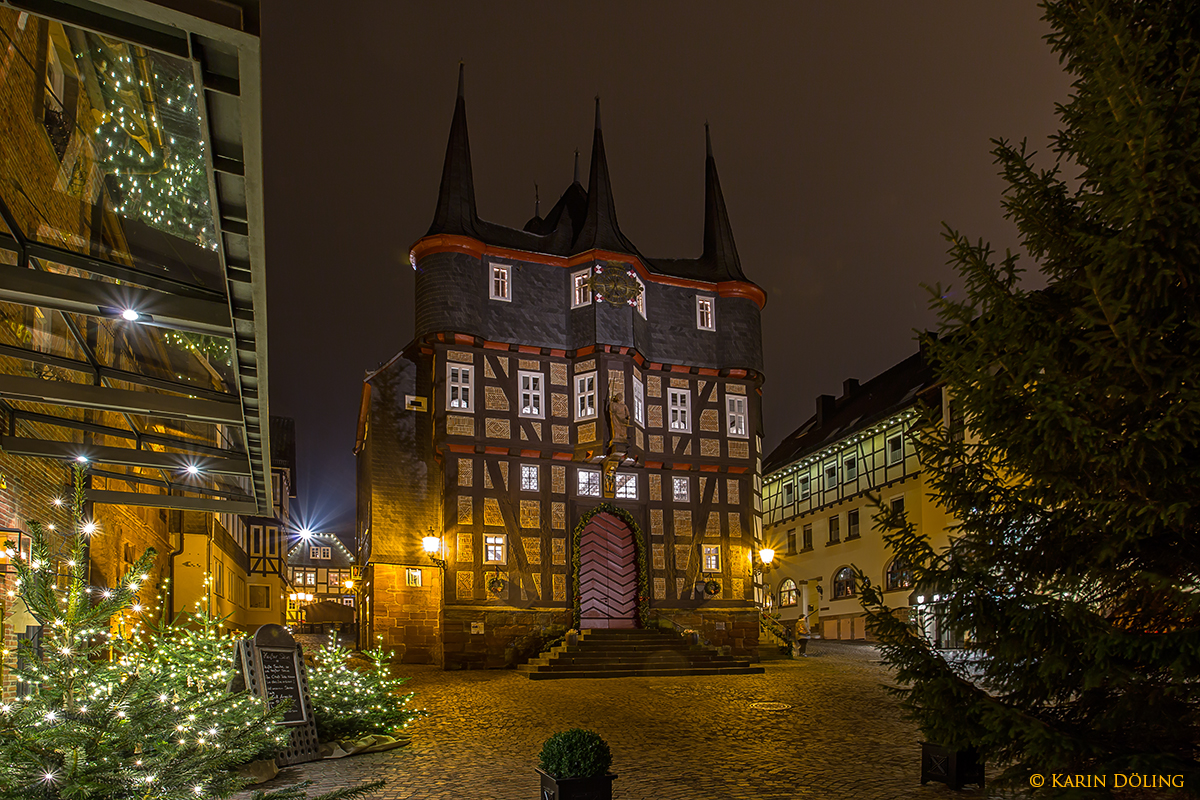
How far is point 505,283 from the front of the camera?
27.8 m

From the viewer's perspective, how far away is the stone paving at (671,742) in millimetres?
9172

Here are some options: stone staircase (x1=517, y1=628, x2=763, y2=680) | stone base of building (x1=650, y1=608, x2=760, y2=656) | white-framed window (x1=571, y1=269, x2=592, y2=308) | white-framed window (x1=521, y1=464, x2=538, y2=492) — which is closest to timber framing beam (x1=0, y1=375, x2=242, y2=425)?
stone staircase (x1=517, y1=628, x2=763, y2=680)

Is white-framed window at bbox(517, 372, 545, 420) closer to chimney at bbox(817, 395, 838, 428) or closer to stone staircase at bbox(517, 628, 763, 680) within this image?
stone staircase at bbox(517, 628, 763, 680)

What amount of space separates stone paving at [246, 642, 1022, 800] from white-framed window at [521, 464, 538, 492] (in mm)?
6923

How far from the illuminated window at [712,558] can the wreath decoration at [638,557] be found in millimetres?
2099

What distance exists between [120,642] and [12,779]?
9.27ft

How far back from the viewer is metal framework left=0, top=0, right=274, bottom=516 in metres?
4.54

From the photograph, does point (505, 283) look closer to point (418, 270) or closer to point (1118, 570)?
point (418, 270)

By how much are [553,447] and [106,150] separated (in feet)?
64.0

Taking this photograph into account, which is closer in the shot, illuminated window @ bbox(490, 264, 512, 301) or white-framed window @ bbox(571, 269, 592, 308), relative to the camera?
illuminated window @ bbox(490, 264, 512, 301)

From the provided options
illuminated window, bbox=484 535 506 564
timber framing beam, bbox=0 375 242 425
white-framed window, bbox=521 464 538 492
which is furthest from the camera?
white-framed window, bbox=521 464 538 492

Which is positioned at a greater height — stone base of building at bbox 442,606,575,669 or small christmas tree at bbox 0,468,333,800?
small christmas tree at bbox 0,468,333,800

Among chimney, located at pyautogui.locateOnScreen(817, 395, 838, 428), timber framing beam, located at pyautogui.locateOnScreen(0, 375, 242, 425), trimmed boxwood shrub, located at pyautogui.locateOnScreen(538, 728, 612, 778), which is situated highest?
chimney, located at pyautogui.locateOnScreen(817, 395, 838, 428)

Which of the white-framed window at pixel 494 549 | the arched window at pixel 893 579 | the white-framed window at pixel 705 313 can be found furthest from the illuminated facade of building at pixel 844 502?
the white-framed window at pixel 494 549
